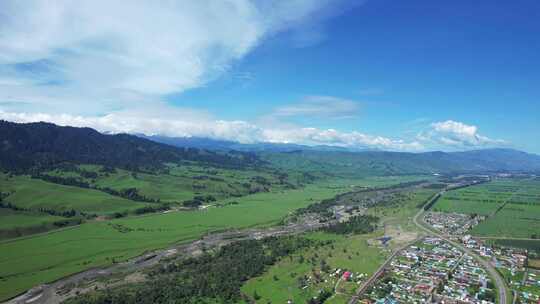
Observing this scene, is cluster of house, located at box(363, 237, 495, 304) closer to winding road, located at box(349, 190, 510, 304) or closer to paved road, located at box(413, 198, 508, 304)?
winding road, located at box(349, 190, 510, 304)

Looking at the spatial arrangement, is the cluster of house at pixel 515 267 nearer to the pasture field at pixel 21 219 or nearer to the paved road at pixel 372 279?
the paved road at pixel 372 279

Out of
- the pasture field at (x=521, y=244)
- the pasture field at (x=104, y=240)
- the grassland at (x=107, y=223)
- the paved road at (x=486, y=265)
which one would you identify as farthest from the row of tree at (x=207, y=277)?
the pasture field at (x=521, y=244)

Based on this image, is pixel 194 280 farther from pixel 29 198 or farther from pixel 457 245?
pixel 29 198

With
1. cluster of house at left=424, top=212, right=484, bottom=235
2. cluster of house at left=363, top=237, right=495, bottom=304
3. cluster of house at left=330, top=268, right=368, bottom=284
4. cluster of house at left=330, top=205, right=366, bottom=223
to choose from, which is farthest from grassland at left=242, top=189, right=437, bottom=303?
cluster of house at left=330, top=205, right=366, bottom=223

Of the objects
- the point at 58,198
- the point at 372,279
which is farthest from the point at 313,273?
the point at 58,198

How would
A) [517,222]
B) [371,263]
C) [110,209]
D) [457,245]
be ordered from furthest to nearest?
[110,209], [517,222], [457,245], [371,263]

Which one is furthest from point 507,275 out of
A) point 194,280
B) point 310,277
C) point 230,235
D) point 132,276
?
point 132,276

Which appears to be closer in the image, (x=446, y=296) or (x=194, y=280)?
(x=446, y=296)
